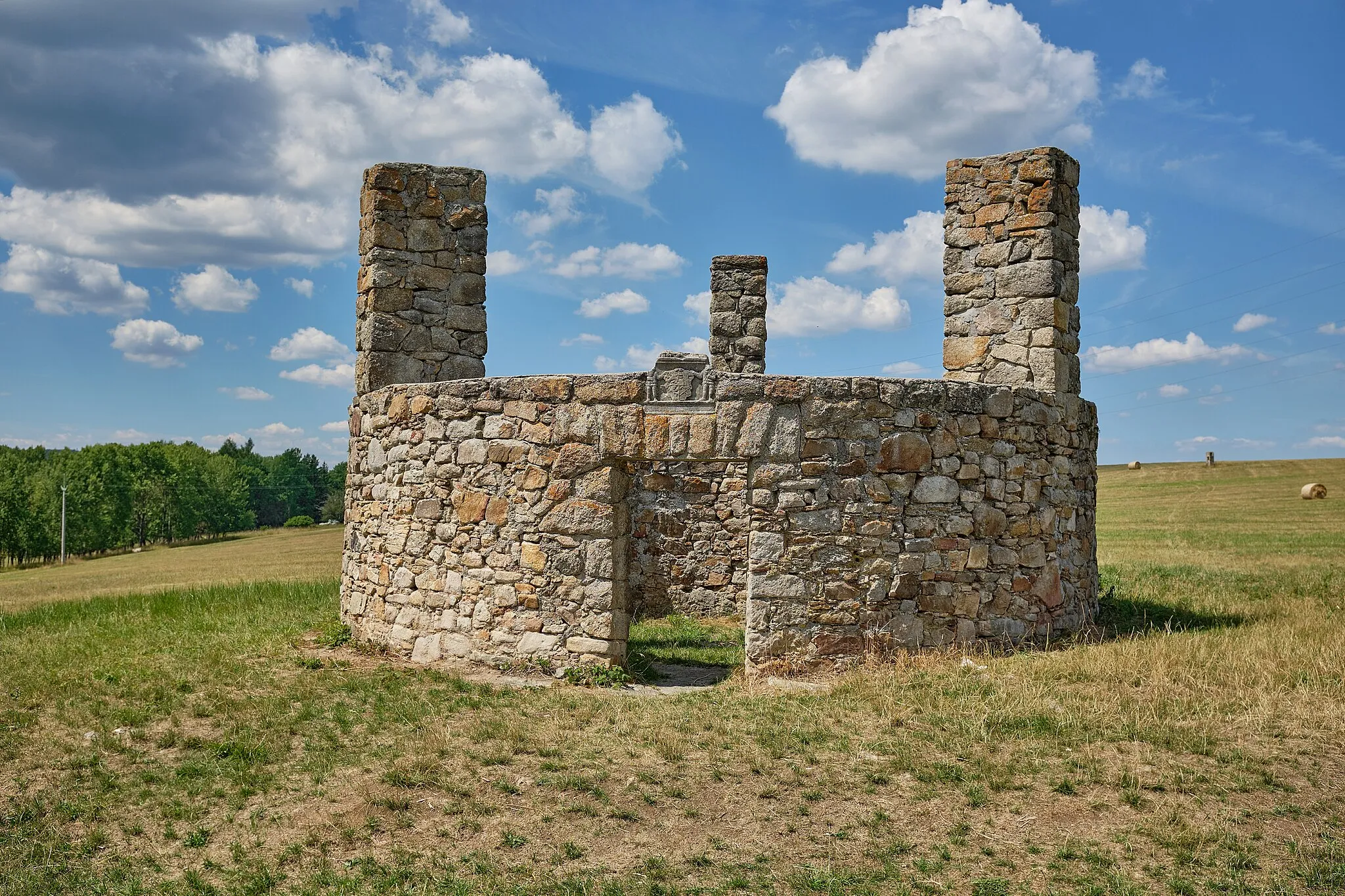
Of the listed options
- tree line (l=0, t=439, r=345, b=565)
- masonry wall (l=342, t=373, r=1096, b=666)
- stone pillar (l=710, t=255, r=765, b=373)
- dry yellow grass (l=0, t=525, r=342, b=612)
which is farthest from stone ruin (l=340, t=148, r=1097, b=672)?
tree line (l=0, t=439, r=345, b=565)

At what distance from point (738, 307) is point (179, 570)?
75.6ft

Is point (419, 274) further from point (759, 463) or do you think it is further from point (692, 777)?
point (692, 777)

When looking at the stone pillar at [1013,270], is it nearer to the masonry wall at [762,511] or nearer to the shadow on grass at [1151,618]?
the masonry wall at [762,511]

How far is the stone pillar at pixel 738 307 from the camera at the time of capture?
13.3 m

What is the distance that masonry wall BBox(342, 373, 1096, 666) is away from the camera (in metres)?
8.34

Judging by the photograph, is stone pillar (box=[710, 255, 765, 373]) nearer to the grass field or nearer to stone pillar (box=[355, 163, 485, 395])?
stone pillar (box=[355, 163, 485, 395])

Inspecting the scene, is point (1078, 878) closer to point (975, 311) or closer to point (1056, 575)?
point (1056, 575)

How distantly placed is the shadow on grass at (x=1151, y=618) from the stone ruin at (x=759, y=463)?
0.48m

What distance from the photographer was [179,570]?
28641 millimetres

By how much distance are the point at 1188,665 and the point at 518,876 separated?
20.4 ft

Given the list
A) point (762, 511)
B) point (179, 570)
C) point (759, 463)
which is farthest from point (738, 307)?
point (179, 570)

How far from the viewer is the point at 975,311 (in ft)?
35.0

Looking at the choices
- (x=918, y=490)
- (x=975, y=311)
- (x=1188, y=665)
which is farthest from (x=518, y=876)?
(x=975, y=311)

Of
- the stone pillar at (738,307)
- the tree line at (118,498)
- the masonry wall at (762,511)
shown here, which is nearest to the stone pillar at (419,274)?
the masonry wall at (762,511)
